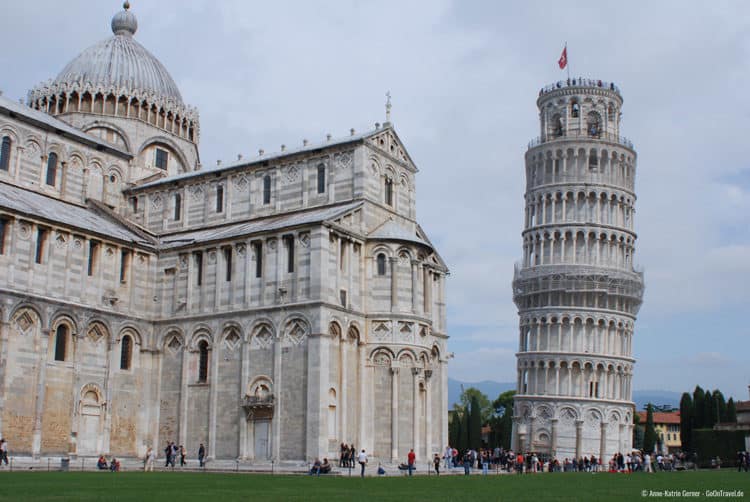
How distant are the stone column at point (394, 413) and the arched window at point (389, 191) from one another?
9501mm

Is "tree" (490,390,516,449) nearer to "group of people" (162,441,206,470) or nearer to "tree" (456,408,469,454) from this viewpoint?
"tree" (456,408,469,454)

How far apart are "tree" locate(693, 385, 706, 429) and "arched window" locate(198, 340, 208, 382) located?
50.3 metres

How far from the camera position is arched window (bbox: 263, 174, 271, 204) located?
155ft

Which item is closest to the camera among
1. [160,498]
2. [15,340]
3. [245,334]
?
[160,498]

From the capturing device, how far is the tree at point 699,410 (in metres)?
76.2

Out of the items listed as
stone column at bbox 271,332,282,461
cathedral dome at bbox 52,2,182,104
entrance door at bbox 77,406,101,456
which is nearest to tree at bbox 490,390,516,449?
cathedral dome at bbox 52,2,182,104

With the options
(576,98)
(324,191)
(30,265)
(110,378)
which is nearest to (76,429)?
(110,378)

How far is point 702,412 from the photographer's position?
76.4 m

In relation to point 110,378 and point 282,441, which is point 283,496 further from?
point 110,378

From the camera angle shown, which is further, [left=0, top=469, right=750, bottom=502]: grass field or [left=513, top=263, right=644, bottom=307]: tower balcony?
[left=513, top=263, right=644, bottom=307]: tower balcony

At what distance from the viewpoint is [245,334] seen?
4172 centimetres

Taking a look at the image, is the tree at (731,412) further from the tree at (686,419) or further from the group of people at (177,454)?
the group of people at (177,454)

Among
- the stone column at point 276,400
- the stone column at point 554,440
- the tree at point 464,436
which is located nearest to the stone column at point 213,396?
the stone column at point 276,400

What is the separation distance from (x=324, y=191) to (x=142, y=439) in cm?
1555
